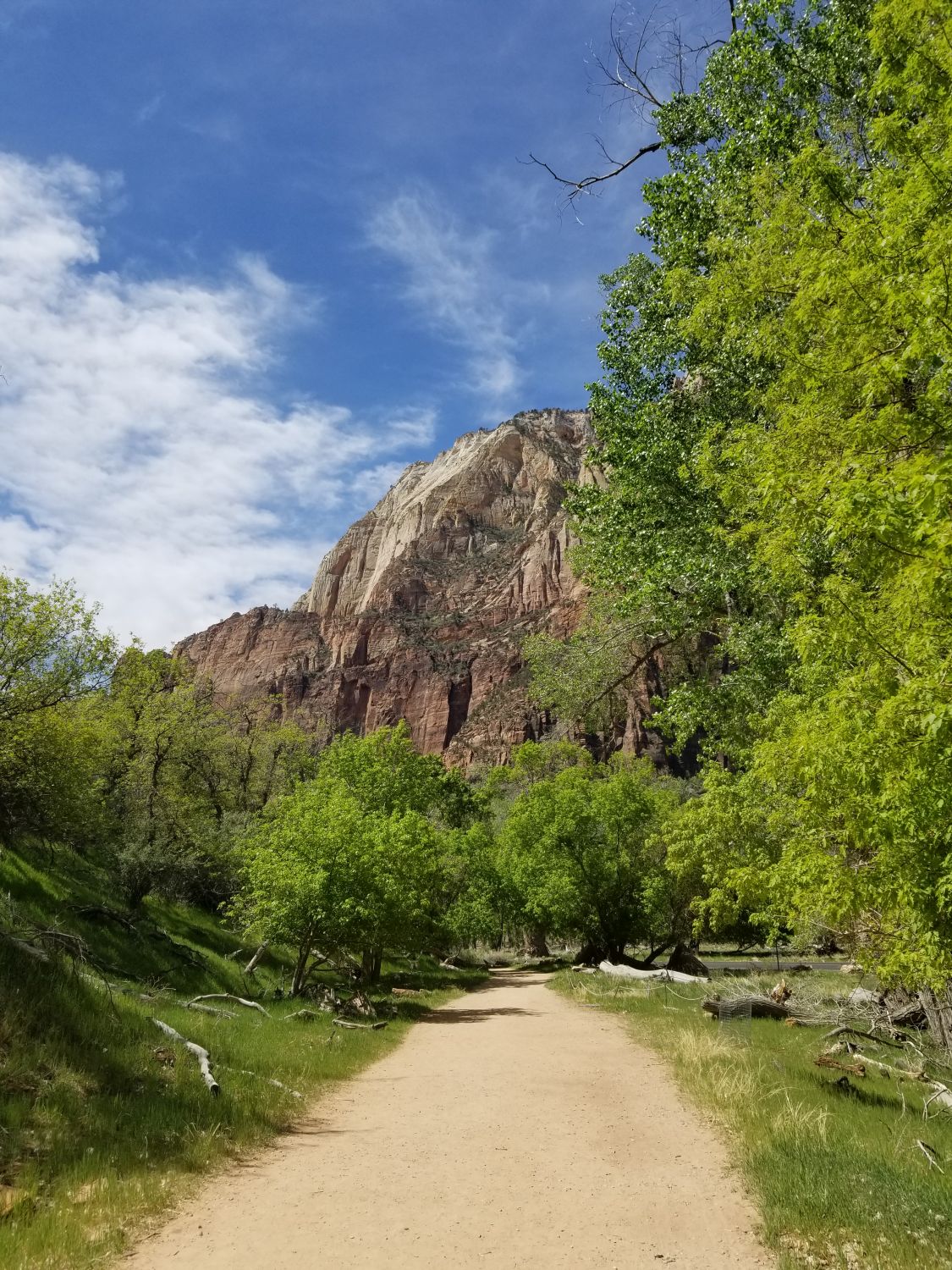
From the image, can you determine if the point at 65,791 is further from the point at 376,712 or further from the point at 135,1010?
the point at 376,712

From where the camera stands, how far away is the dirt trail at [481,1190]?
479cm

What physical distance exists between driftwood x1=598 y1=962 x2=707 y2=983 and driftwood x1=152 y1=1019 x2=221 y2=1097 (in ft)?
64.7

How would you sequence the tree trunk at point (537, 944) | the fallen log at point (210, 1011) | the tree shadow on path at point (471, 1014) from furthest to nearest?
the tree trunk at point (537, 944) → the tree shadow on path at point (471, 1014) → the fallen log at point (210, 1011)

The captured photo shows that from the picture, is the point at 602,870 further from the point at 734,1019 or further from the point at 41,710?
the point at 41,710

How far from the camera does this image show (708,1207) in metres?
5.68

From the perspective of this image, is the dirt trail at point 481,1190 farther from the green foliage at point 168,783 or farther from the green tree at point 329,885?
the green foliage at point 168,783

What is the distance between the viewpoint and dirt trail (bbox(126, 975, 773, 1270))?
4.79 m

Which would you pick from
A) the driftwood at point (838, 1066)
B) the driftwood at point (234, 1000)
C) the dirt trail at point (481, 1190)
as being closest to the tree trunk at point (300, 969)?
the driftwood at point (234, 1000)

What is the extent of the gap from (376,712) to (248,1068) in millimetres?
129438

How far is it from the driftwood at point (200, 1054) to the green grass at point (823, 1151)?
18.1ft

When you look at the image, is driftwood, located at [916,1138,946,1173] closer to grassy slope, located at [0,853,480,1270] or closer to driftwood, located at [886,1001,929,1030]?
grassy slope, located at [0,853,480,1270]

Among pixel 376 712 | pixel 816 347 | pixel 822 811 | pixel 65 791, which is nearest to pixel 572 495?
pixel 816 347

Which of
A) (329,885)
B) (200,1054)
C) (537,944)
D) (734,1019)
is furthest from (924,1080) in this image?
(537,944)

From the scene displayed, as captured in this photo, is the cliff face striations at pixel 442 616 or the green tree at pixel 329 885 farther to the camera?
the cliff face striations at pixel 442 616
